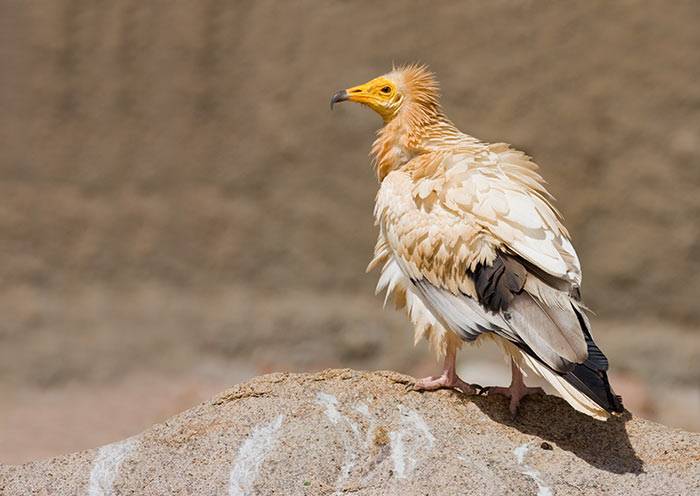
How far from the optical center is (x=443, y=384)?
225 inches

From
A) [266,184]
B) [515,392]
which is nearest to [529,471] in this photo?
[515,392]

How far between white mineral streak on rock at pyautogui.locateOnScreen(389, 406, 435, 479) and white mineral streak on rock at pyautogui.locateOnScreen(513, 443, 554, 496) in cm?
37

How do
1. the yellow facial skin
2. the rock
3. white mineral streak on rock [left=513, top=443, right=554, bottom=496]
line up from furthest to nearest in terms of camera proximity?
the yellow facial skin, the rock, white mineral streak on rock [left=513, top=443, right=554, bottom=496]

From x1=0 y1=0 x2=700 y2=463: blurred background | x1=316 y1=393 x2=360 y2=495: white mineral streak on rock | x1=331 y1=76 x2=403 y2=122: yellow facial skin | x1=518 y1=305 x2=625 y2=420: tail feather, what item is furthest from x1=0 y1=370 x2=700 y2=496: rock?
x1=0 y1=0 x2=700 y2=463: blurred background

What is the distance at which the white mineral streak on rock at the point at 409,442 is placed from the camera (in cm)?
502

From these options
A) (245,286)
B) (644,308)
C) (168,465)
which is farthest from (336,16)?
(168,465)

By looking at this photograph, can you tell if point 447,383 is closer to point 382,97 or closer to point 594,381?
point 594,381

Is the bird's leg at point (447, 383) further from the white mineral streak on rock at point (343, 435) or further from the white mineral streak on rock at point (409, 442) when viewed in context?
the white mineral streak on rock at point (343, 435)

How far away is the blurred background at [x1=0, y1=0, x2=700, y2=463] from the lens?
10344mm

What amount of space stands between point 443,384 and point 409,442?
599 millimetres

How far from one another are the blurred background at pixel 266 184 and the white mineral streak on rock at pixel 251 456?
17.5 feet

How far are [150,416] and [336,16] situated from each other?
3.93 meters

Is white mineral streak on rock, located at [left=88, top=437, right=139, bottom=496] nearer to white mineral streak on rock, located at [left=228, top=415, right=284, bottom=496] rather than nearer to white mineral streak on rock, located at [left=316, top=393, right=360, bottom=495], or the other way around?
white mineral streak on rock, located at [left=228, top=415, right=284, bottom=496]

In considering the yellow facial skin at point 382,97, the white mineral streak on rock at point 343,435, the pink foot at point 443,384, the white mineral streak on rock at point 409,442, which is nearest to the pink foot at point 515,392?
the pink foot at point 443,384
